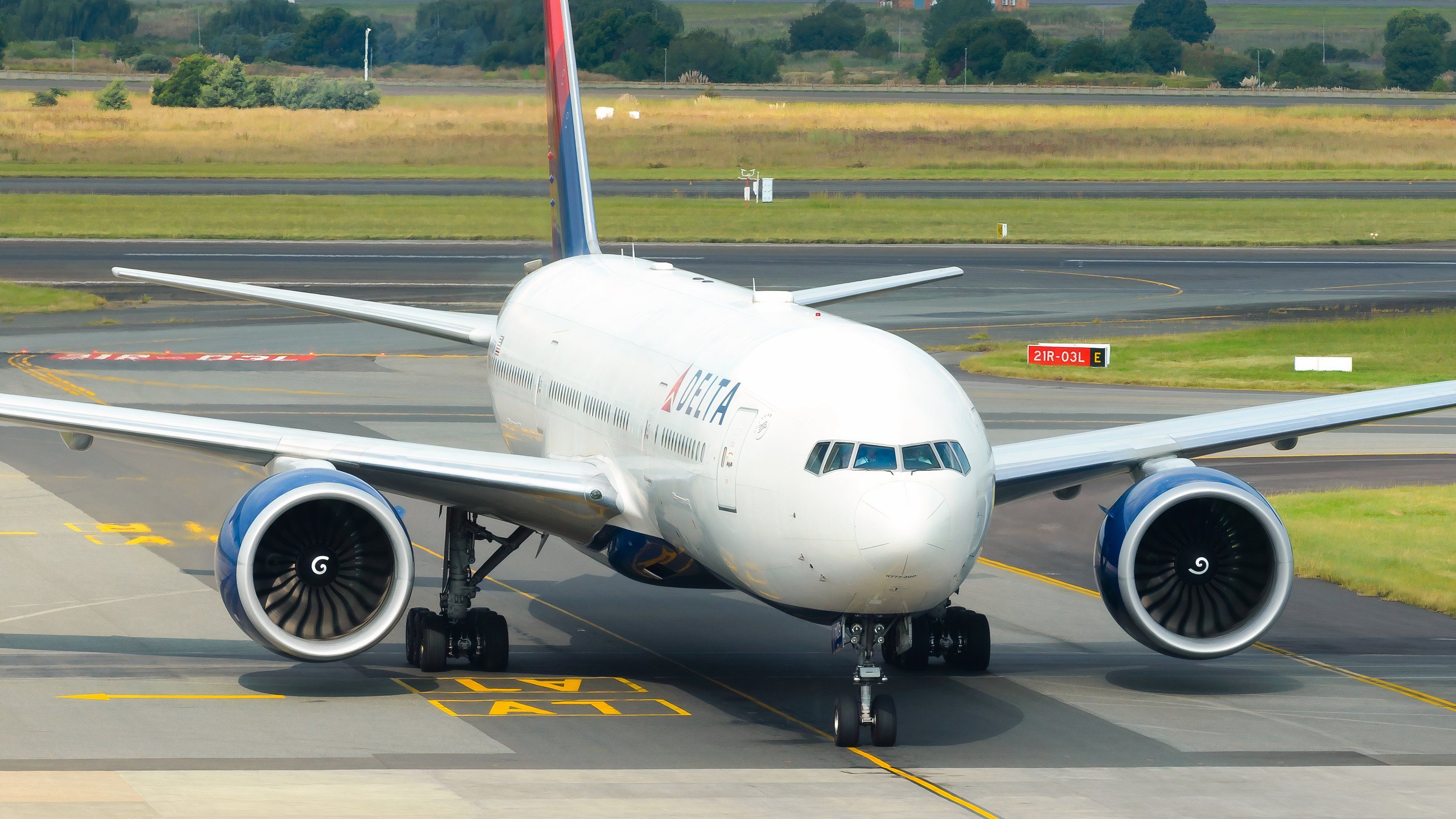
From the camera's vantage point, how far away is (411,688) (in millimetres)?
21422

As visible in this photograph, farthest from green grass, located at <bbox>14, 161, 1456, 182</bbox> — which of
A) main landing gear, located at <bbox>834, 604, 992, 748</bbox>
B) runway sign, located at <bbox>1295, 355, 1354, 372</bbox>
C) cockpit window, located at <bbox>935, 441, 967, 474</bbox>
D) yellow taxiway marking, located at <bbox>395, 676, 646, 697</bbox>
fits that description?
cockpit window, located at <bbox>935, 441, 967, 474</bbox>

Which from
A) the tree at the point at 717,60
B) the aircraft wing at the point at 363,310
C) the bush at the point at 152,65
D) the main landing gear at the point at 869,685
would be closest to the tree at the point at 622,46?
the tree at the point at 717,60

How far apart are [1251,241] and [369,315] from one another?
65.8 m

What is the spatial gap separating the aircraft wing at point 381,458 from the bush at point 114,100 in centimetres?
11785

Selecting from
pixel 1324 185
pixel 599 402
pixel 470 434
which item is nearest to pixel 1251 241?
pixel 1324 185

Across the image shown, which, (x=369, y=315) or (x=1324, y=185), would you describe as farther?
(x=1324, y=185)

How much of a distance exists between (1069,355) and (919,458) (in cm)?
3619

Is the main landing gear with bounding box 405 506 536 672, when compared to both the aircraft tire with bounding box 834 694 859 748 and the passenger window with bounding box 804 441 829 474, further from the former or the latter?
the passenger window with bounding box 804 441 829 474

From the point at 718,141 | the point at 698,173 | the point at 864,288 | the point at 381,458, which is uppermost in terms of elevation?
the point at 718,141

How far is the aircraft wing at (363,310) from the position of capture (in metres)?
28.5

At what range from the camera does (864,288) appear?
3186 cm

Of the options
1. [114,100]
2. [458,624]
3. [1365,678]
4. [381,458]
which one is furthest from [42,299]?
[114,100]

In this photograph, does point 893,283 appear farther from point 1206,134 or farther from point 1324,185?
point 1206,134

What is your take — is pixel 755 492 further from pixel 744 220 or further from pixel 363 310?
pixel 744 220
